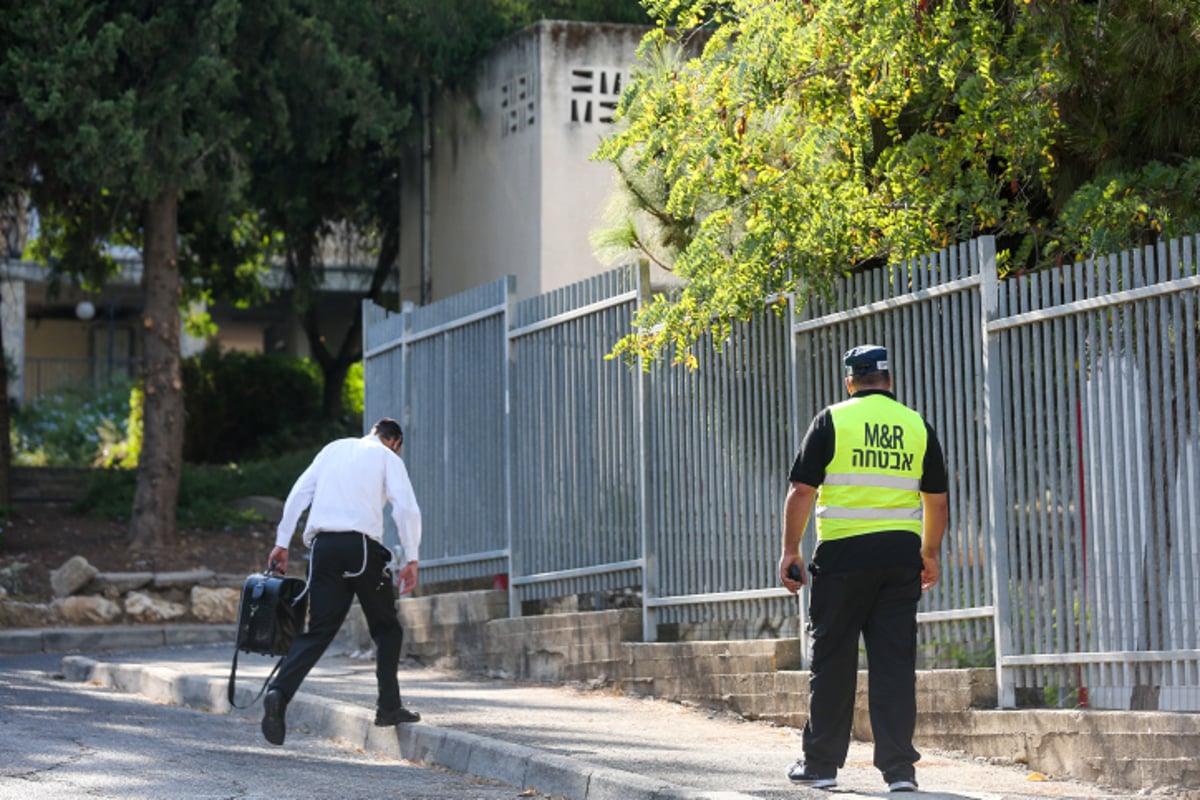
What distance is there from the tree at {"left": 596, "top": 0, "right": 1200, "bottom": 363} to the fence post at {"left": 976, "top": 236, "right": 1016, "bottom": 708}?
72cm

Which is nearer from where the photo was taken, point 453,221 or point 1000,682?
point 1000,682

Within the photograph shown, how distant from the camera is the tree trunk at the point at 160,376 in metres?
19.9

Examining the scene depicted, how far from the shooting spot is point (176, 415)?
66.2ft

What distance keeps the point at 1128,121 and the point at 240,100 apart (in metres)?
13.0

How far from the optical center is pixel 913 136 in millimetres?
9555

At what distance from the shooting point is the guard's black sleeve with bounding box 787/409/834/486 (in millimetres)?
7094

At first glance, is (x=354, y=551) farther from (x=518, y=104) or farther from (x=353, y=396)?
(x=353, y=396)

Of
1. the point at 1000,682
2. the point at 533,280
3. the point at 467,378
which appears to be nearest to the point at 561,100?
the point at 533,280

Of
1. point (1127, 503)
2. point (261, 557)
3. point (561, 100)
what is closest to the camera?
point (1127, 503)

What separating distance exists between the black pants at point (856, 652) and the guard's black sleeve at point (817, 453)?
0.40 metres

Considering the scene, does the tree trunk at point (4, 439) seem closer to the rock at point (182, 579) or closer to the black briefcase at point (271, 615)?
the rock at point (182, 579)

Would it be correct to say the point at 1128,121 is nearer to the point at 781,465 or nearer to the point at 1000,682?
the point at 781,465

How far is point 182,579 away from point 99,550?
1.86m

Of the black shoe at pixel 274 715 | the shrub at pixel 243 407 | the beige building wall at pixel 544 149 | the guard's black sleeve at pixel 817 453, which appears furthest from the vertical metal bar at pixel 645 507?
the shrub at pixel 243 407
